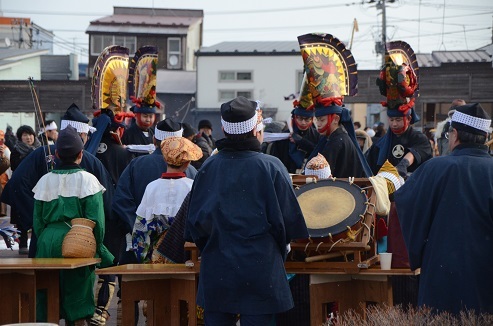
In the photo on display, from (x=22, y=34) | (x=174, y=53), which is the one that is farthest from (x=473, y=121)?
(x=22, y=34)

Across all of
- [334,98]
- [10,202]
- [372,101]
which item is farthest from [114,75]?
[372,101]

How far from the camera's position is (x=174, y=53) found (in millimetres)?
51406

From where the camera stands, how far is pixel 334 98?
911 centimetres

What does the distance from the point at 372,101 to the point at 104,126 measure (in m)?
23.0

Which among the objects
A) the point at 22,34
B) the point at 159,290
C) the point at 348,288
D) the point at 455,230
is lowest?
the point at 159,290

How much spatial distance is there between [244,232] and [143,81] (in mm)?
5993

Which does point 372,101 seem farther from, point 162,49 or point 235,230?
point 235,230

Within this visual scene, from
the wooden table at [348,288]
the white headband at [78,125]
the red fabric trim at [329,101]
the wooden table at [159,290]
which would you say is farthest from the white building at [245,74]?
the wooden table at [348,288]

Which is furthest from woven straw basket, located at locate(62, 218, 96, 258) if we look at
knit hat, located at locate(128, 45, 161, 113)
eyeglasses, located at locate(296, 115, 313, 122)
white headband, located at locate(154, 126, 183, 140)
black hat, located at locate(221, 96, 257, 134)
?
eyeglasses, located at locate(296, 115, 313, 122)

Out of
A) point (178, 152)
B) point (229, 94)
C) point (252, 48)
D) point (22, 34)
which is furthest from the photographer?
point (22, 34)

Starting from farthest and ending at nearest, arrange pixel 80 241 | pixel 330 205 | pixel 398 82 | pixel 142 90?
pixel 142 90 → pixel 398 82 → pixel 80 241 → pixel 330 205

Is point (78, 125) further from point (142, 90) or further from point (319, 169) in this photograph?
point (319, 169)

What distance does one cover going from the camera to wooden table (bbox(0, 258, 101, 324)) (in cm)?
760

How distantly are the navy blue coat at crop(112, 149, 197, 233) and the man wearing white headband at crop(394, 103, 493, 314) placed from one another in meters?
2.92
